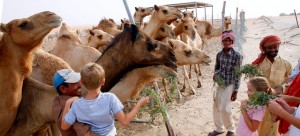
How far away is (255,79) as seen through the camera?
3670mm

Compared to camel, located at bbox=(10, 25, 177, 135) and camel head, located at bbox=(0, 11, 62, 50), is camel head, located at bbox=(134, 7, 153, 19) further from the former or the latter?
camel head, located at bbox=(0, 11, 62, 50)

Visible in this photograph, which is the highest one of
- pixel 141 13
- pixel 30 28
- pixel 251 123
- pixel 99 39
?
pixel 30 28

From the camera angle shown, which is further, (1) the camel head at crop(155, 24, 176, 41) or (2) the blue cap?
(1) the camel head at crop(155, 24, 176, 41)

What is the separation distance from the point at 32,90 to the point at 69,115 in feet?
4.68

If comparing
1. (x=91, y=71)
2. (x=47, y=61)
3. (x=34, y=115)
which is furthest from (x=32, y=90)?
(x=91, y=71)

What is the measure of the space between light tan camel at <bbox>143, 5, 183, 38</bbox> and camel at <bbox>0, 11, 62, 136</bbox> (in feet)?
17.5

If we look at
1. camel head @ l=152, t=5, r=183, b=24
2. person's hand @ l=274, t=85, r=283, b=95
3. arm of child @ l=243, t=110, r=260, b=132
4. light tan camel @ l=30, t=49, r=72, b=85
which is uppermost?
light tan camel @ l=30, t=49, r=72, b=85

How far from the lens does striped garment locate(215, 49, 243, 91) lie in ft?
19.4

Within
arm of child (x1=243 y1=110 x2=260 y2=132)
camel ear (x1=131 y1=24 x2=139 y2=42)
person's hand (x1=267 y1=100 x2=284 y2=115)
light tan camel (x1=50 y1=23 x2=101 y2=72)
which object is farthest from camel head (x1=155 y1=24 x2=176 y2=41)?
person's hand (x1=267 y1=100 x2=284 y2=115)

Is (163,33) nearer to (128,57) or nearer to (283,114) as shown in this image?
(128,57)

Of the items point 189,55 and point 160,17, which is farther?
point 160,17

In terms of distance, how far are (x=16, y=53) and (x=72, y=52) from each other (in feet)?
9.62

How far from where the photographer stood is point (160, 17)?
30.5 ft

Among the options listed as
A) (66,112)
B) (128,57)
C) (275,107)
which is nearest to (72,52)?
(128,57)
